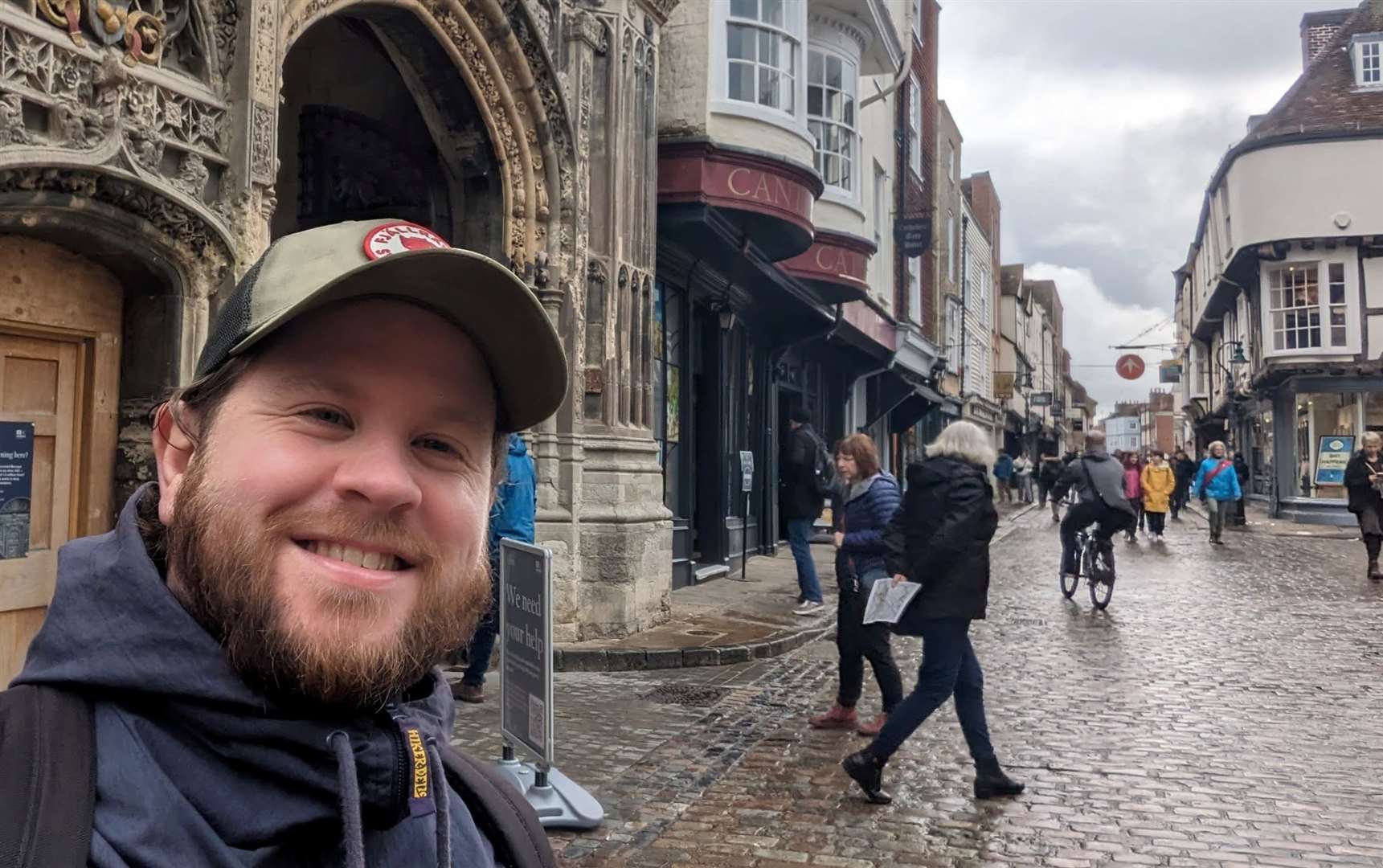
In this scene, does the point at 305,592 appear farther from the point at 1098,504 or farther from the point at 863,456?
the point at 1098,504

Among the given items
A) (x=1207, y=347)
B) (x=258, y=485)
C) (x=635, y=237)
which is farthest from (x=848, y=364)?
(x=1207, y=347)

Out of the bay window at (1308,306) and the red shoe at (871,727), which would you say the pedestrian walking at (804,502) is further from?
the bay window at (1308,306)

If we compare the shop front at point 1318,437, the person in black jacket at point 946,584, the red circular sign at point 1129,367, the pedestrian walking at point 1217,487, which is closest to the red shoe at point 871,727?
the person in black jacket at point 946,584

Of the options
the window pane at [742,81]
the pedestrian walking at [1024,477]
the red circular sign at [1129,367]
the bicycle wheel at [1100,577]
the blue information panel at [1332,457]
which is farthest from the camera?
the red circular sign at [1129,367]

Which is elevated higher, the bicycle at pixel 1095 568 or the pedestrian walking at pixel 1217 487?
the pedestrian walking at pixel 1217 487

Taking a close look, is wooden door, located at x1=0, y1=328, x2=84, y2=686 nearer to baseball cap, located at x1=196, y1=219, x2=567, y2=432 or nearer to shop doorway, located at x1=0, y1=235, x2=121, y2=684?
shop doorway, located at x1=0, y1=235, x2=121, y2=684

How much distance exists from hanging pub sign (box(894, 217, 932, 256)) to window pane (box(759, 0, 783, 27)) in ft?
36.1

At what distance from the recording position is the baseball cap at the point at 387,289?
3.48 feet

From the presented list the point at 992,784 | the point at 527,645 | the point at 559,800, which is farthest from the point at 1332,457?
the point at 559,800

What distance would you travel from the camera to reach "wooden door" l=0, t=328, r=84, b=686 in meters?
4.87

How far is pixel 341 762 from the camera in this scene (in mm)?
976

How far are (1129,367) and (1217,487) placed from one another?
2589cm

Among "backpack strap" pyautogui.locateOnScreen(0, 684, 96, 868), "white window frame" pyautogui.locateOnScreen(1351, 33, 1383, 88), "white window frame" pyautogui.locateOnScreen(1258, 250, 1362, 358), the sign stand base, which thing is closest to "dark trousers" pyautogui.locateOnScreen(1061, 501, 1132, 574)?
the sign stand base

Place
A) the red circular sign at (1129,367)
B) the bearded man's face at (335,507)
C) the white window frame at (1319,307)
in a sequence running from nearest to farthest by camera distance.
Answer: the bearded man's face at (335,507) < the white window frame at (1319,307) < the red circular sign at (1129,367)
